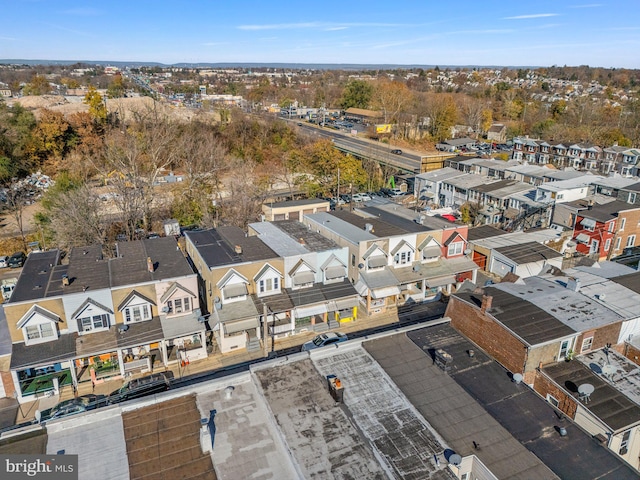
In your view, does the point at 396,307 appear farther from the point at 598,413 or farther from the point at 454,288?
the point at 598,413

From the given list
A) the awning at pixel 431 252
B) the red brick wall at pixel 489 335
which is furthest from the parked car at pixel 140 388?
the awning at pixel 431 252

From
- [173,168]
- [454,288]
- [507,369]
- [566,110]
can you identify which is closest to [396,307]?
[454,288]

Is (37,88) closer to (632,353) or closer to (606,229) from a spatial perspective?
(606,229)

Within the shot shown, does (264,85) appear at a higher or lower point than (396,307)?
higher

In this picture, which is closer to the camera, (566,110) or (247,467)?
(247,467)

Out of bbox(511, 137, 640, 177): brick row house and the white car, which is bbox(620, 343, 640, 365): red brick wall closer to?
the white car
